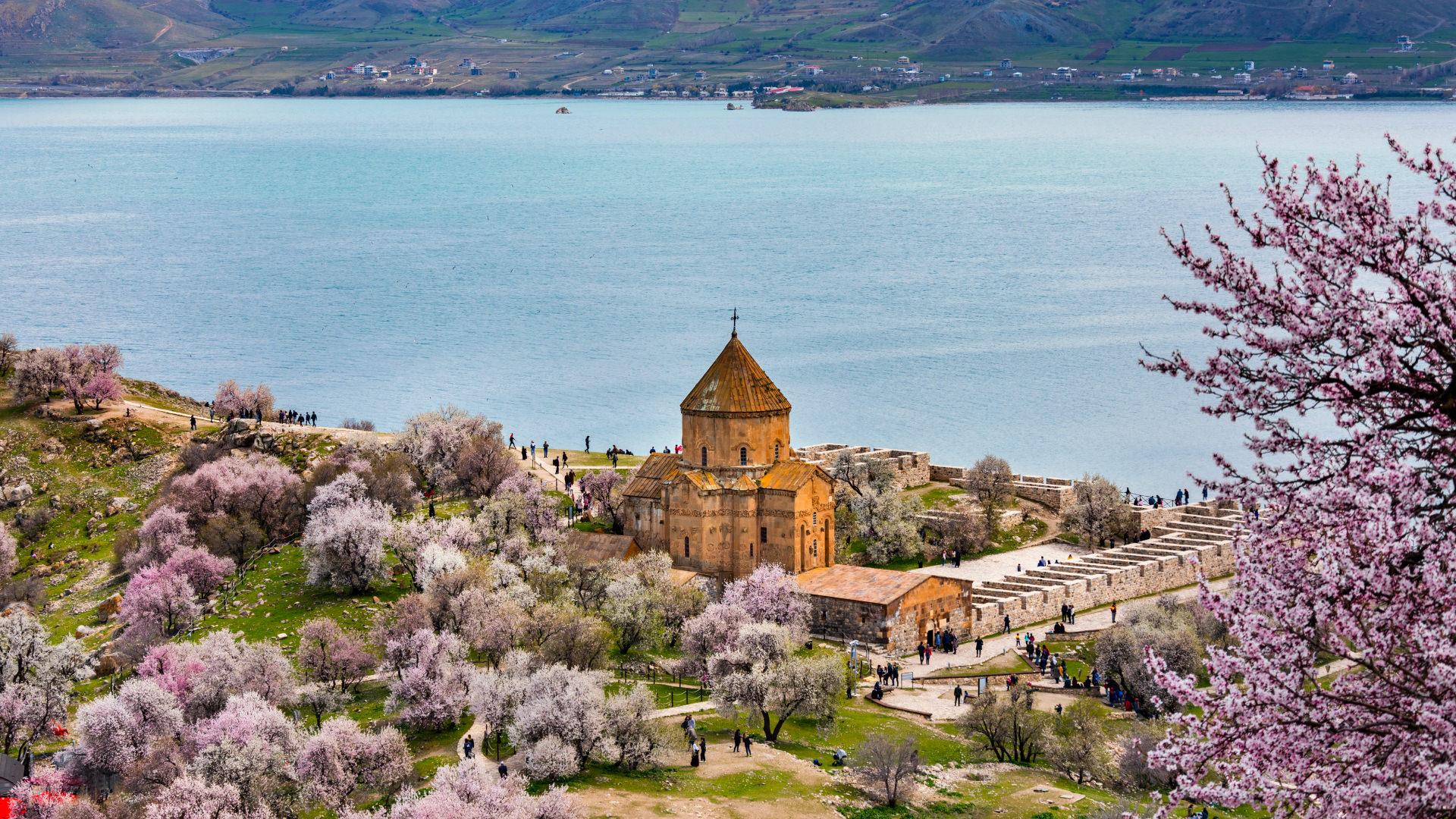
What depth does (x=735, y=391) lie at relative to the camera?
59.0 meters

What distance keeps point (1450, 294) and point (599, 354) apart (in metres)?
109

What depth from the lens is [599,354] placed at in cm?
12106

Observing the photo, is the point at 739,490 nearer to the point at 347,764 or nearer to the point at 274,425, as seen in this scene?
the point at 347,764

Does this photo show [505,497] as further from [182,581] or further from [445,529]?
[182,581]

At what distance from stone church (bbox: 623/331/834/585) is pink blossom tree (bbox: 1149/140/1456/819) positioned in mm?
44676

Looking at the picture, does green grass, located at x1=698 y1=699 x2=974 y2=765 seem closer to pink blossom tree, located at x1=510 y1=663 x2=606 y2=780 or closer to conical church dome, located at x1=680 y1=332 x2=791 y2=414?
pink blossom tree, located at x1=510 y1=663 x2=606 y2=780

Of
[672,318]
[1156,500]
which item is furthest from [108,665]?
[672,318]

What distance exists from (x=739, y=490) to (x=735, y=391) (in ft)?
10.9

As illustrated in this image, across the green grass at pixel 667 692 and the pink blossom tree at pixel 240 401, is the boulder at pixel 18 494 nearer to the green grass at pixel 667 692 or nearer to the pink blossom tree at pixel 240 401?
the pink blossom tree at pixel 240 401

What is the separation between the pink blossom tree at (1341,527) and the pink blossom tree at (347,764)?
28724 mm

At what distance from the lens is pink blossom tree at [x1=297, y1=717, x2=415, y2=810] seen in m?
39.2

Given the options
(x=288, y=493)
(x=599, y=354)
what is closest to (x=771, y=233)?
(x=599, y=354)

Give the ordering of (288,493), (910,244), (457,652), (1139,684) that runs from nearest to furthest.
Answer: (457,652)
(1139,684)
(288,493)
(910,244)

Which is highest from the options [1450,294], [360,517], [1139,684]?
[1450,294]
